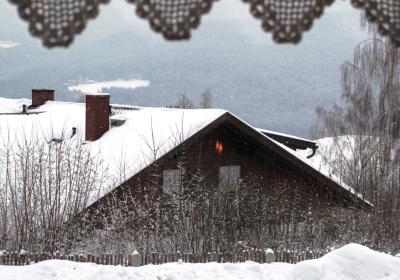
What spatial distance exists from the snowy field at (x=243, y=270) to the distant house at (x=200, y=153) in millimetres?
3649

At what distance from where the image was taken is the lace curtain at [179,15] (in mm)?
1178

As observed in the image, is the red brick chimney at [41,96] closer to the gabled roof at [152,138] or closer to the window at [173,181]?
the gabled roof at [152,138]

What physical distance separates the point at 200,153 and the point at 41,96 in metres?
13.0

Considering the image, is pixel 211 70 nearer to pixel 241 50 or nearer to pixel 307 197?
pixel 241 50

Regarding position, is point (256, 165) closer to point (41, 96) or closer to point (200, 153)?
point (200, 153)

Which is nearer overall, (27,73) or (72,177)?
(72,177)

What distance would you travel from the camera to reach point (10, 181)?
14102mm

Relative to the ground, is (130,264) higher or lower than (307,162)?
lower

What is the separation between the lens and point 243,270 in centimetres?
1206

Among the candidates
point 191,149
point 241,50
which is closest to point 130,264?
point 191,149

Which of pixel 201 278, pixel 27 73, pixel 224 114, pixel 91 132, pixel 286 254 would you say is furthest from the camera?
pixel 27 73

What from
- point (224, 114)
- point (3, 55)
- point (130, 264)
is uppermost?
point (3, 55)

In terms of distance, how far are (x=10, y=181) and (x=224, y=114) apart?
5.91m

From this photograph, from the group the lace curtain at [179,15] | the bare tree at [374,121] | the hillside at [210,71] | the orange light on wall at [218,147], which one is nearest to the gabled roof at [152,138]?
the orange light on wall at [218,147]
